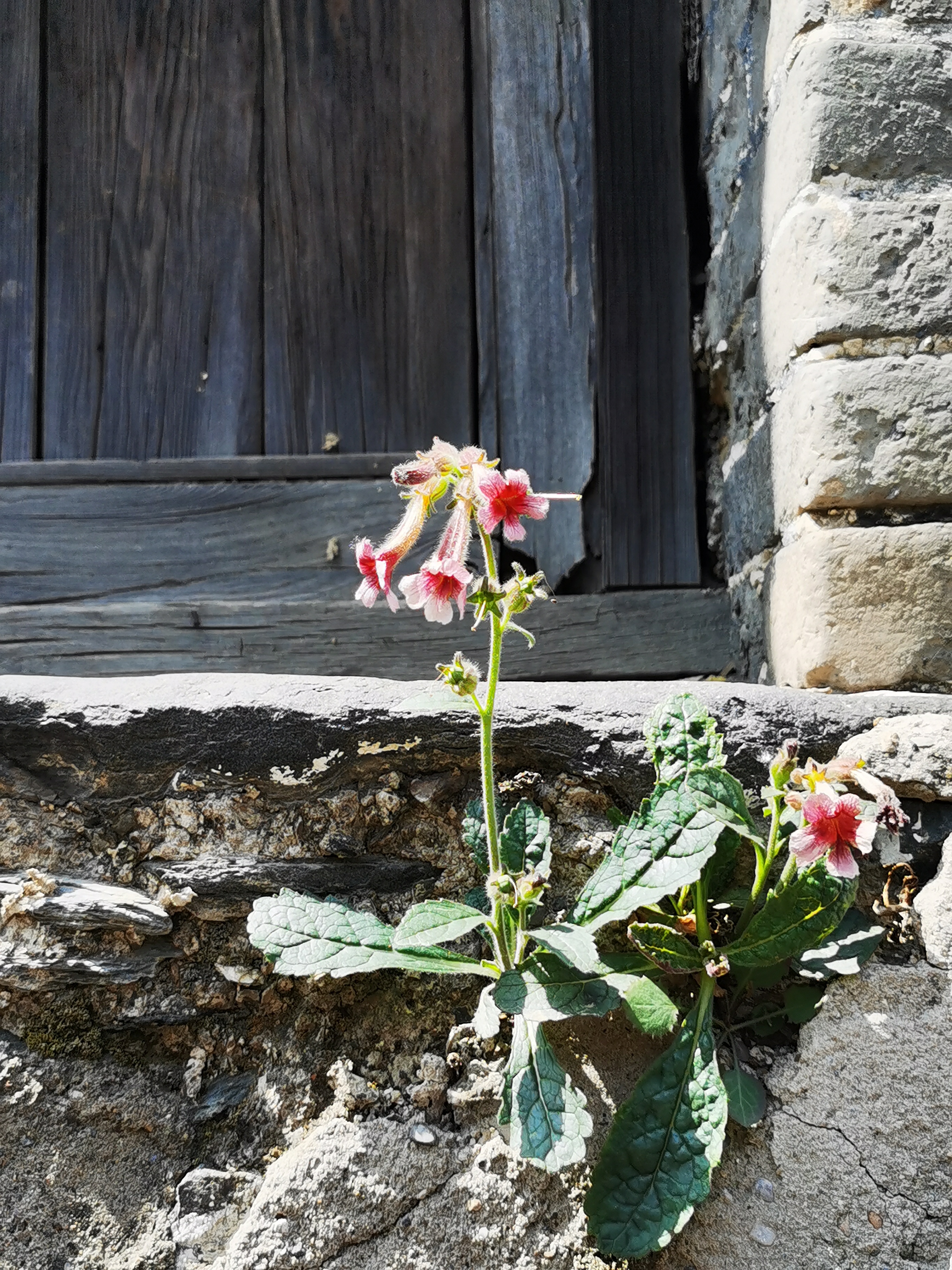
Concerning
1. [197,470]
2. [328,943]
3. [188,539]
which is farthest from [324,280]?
[328,943]

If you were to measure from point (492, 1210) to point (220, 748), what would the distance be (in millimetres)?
623

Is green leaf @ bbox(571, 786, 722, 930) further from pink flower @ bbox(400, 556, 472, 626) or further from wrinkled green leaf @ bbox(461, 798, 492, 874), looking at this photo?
pink flower @ bbox(400, 556, 472, 626)

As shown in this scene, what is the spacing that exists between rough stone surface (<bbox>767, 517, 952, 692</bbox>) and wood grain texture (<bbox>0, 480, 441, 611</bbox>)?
0.88m

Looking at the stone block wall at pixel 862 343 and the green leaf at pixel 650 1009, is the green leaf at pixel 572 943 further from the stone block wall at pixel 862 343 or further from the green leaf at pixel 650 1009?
the stone block wall at pixel 862 343

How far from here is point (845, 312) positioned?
1.56 meters

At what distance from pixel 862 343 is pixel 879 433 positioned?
14cm

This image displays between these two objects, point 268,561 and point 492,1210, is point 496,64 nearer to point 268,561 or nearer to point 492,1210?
point 268,561

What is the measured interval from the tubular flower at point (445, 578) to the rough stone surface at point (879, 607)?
0.64m

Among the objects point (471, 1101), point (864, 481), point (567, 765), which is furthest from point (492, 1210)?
point (864, 481)

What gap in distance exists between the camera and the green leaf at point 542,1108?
1.06 meters

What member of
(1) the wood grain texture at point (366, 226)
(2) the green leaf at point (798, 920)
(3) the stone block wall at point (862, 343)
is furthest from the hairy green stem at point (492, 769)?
(1) the wood grain texture at point (366, 226)

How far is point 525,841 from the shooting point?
49.4 inches

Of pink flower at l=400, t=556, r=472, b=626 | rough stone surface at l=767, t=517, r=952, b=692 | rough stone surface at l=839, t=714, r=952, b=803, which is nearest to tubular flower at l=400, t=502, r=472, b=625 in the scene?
pink flower at l=400, t=556, r=472, b=626

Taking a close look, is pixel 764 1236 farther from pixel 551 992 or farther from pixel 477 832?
pixel 477 832
